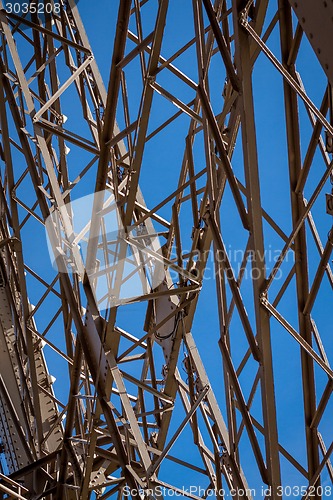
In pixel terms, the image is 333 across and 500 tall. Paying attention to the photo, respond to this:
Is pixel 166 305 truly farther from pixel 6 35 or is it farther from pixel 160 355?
pixel 160 355

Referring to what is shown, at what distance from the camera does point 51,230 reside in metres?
11.8

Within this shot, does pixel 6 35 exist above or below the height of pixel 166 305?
above

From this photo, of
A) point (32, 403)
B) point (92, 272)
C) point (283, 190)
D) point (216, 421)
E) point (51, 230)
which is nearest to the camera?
point (216, 421)

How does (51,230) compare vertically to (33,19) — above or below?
below

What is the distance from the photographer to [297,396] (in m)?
35.8

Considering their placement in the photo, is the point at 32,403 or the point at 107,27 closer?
the point at 32,403

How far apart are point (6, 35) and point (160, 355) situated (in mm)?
23295

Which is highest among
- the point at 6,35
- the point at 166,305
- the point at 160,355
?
the point at 160,355

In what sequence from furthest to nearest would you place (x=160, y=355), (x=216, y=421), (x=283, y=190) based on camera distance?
1. (x=283, y=190)
2. (x=160, y=355)
3. (x=216, y=421)

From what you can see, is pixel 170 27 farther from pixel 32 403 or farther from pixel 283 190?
pixel 32 403

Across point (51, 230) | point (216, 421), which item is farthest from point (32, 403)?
point (216, 421)

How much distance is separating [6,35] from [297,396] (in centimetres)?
2689

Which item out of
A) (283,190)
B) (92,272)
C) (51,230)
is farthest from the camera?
(283,190)

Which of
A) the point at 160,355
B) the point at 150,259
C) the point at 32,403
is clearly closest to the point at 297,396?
the point at 160,355
